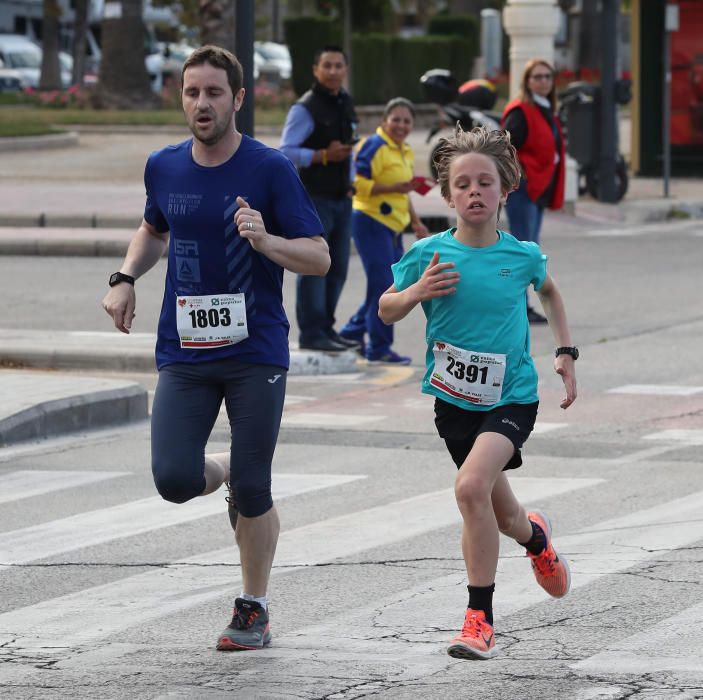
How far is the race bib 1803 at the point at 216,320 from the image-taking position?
19.9 ft

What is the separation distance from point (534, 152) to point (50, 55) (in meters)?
40.7

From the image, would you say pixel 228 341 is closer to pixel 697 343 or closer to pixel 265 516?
pixel 265 516

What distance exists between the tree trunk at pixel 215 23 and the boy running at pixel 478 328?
21.3 meters

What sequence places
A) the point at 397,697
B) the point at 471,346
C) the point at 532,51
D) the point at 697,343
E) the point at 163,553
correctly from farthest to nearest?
the point at 532,51 < the point at 697,343 < the point at 163,553 < the point at 471,346 < the point at 397,697

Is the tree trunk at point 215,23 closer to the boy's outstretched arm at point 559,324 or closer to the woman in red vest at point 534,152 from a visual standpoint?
the woman in red vest at point 534,152

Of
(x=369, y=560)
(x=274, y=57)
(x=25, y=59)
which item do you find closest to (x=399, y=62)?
(x=274, y=57)

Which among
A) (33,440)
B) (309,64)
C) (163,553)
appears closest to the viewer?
(163,553)

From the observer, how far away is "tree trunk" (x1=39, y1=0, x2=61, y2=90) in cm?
5178

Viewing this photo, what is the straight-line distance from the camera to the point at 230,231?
6070mm

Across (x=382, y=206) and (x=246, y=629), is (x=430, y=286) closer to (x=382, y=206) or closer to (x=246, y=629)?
(x=246, y=629)

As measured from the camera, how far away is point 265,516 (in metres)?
6.16

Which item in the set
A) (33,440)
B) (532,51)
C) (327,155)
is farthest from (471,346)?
(532,51)

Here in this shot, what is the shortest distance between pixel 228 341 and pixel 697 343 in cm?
830

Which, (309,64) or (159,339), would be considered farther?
(309,64)
